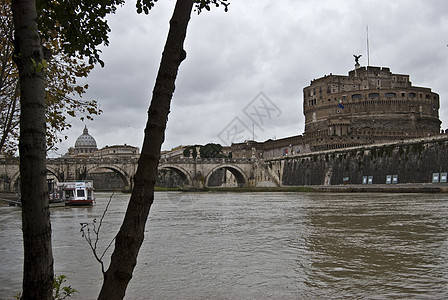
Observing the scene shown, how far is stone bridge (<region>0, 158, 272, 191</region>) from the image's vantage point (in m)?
49.2

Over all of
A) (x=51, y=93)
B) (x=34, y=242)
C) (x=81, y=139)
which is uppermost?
(x=81, y=139)

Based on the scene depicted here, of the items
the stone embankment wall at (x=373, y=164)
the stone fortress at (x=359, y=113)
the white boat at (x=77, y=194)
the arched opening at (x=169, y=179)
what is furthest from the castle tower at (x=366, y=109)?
the white boat at (x=77, y=194)

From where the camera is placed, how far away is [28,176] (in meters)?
2.24

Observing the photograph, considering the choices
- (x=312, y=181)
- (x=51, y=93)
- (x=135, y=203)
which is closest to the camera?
(x=135, y=203)

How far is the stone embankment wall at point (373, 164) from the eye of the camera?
33.1 m

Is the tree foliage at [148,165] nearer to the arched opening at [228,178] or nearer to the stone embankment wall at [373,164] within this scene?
the stone embankment wall at [373,164]

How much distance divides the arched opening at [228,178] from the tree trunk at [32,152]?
58683 millimetres

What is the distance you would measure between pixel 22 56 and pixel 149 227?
11.1 meters

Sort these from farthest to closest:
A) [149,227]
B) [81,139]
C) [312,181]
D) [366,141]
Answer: [81,139]
[366,141]
[312,181]
[149,227]

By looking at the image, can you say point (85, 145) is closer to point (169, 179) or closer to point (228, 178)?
point (169, 179)

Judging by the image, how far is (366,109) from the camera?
61.2 m

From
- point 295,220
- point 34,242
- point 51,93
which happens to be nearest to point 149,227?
point 295,220

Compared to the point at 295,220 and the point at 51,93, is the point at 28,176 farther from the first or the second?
the point at 295,220

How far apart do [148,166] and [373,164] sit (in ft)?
127
